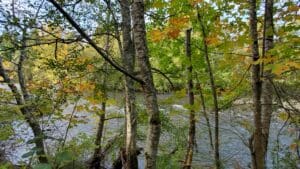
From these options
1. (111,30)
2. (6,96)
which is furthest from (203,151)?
(6,96)

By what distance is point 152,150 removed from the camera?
249 centimetres

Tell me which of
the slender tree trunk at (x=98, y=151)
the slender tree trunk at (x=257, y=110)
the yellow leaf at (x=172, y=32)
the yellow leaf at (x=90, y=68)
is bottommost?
the slender tree trunk at (x=98, y=151)

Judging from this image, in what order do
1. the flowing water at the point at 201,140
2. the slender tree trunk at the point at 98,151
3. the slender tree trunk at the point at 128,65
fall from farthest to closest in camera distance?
the slender tree trunk at the point at 98,151 < the flowing water at the point at 201,140 < the slender tree trunk at the point at 128,65

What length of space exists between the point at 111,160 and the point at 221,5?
4.51 meters

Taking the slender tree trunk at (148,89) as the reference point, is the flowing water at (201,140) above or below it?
below

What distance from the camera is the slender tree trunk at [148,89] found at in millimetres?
2441

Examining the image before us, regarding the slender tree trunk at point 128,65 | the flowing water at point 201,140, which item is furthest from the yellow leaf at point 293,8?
the flowing water at point 201,140

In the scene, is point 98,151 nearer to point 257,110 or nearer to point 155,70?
point 155,70

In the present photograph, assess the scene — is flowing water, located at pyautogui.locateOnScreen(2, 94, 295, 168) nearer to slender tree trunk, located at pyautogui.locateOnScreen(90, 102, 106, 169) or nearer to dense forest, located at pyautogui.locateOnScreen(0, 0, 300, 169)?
dense forest, located at pyautogui.locateOnScreen(0, 0, 300, 169)

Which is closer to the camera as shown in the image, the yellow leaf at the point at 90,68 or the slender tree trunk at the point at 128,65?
the slender tree trunk at the point at 128,65

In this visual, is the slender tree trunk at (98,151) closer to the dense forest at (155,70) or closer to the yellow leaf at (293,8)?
the dense forest at (155,70)

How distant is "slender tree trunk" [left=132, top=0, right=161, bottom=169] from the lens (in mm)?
2441

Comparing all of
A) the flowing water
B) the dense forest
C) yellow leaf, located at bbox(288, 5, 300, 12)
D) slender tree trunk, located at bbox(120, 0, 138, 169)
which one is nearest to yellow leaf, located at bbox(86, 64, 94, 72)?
the dense forest

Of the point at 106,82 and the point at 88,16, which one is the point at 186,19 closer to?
the point at 88,16
